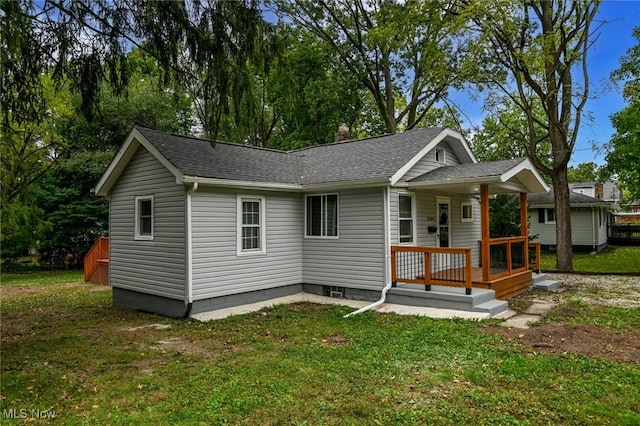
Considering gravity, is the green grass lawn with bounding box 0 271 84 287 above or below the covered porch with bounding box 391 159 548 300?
below

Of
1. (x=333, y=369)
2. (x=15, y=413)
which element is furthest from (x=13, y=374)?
(x=333, y=369)

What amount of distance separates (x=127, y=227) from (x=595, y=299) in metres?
11.0

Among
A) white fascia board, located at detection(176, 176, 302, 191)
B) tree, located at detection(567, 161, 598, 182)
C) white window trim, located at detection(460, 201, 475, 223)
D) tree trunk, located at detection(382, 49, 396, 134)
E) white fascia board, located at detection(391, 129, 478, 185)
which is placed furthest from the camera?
tree, located at detection(567, 161, 598, 182)

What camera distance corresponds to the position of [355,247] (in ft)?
30.8

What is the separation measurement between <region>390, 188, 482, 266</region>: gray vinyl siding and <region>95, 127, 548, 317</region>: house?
0.17 feet

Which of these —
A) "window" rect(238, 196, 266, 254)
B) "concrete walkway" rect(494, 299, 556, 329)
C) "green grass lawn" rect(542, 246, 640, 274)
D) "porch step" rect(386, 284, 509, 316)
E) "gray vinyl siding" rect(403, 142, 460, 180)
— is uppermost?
"gray vinyl siding" rect(403, 142, 460, 180)

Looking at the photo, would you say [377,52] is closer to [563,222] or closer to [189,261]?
[563,222]

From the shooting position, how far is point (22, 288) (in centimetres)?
1318

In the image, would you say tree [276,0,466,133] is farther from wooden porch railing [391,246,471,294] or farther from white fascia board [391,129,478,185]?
wooden porch railing [391,246,471,294]

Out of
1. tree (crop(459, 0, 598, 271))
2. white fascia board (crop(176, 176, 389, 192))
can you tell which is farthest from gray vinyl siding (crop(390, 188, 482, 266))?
tree (crop(459, 0, 598, 271))

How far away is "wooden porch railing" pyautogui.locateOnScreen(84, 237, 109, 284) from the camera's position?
13828 millimetres

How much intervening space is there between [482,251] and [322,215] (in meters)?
3.82

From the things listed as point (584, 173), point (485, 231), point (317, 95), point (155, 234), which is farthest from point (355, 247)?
point (584, 173)

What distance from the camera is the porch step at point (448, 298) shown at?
7.78 metres
